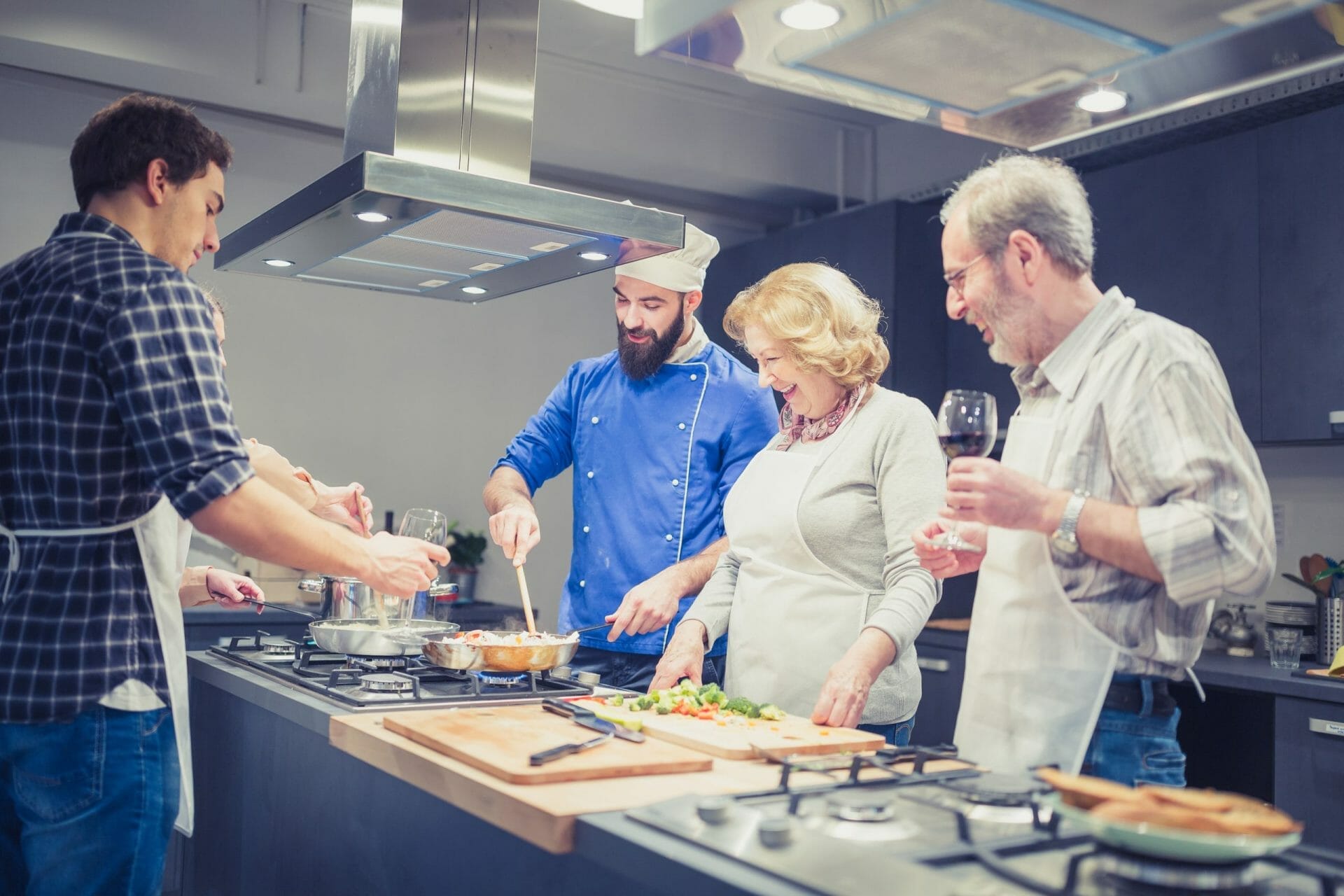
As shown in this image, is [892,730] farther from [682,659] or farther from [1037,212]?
[1037,212]

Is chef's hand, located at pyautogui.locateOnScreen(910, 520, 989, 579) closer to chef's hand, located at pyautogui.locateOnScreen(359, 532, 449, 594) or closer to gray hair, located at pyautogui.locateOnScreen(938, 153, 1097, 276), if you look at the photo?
gray hair, located at pyautogui.locateOnScreen(938, 153, 1097, 276)

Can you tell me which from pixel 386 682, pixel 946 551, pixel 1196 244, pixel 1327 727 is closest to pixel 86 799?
pixel 386 682

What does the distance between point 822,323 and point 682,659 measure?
629 millimetres

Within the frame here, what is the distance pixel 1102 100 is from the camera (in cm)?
162

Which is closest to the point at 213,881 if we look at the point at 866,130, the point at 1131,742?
the point at 1131,742

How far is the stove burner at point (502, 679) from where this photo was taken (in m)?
1.92

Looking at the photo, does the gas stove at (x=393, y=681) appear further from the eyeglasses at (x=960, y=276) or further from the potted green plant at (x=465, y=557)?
the potted green plant at (x=465, y=557)

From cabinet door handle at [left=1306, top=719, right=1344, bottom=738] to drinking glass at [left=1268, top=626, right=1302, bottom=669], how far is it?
0.31 meters

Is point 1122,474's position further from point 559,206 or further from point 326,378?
point 326,378

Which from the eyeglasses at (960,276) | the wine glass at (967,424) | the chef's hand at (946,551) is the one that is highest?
the eyeglasses at (960,276)

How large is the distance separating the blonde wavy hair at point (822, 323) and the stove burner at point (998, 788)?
34.5 inches

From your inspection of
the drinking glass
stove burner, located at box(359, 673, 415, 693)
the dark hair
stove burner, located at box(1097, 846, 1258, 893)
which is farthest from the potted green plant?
stove burner, located at box(1097, 846, 1258, 893)

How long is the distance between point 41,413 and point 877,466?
4.00 ft

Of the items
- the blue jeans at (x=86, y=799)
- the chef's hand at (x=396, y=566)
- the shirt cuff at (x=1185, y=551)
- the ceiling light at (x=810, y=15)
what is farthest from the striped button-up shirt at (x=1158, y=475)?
the blue jeans at (x=86, y=799)
